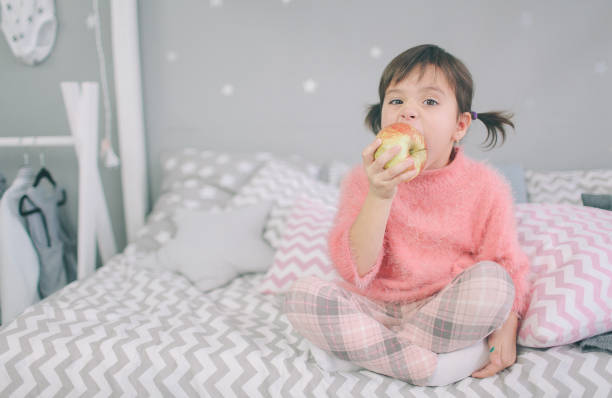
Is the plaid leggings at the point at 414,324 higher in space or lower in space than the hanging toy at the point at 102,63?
lower

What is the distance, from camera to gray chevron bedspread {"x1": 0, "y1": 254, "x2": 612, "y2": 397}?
713 millimetres

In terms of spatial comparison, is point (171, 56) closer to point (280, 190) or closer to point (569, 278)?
point (280, 190)

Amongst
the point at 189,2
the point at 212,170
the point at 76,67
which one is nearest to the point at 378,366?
the point at 212,170

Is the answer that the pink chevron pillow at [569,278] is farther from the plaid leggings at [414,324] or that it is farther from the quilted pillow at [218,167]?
the quilted pillow at [218,167]

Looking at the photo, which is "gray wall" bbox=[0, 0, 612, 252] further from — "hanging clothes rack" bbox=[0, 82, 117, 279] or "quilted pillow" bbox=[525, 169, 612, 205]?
"hanging clothes rack" bbox=[0, 82, 117, 279]

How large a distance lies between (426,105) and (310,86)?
0.89 m

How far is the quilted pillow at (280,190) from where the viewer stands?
1.35 metres

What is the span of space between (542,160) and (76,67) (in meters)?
1.75

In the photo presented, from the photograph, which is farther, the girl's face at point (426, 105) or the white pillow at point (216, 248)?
the white pillow at point (216, 248)

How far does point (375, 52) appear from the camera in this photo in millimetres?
1492

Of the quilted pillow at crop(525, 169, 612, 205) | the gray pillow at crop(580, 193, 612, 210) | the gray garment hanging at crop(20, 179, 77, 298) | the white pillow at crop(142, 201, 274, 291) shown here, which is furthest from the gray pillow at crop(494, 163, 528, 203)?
the gray garment hanging at crop(20, 179, 77, 298)

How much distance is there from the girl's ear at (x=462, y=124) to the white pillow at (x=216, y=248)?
0.67 m

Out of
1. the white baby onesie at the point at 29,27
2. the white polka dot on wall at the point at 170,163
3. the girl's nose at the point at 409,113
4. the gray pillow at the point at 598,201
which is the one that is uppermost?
the white baby onesie at the point at 29,27

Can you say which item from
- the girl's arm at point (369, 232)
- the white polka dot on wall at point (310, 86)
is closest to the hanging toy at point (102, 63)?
the white polka dot on wall at point (310, 86)
